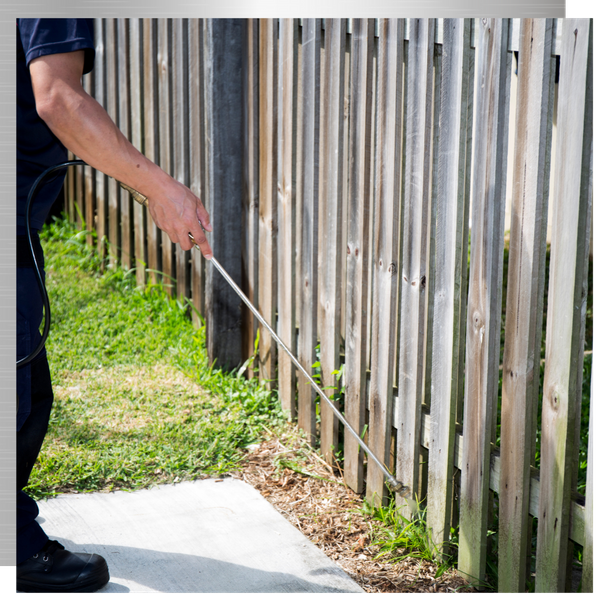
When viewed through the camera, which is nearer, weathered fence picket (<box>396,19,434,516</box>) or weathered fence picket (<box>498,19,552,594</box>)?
weathered fence picket (<box>498,19,552,594</box>)

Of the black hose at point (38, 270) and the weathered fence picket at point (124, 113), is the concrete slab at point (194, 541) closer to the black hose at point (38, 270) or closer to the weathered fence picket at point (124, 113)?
the black hose at point (38, 270)

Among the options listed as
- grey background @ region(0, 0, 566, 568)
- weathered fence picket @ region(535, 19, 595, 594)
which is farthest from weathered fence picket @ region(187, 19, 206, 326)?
weathered fence picket @ region(535, 19, 595, 594)

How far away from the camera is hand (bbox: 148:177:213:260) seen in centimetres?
244

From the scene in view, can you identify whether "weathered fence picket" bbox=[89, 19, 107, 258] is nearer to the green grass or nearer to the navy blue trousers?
the green grass

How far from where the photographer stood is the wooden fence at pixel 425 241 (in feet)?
7.41

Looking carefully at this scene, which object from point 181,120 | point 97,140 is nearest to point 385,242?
point 97,140

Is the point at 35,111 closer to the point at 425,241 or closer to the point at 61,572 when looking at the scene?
the point at 425,241

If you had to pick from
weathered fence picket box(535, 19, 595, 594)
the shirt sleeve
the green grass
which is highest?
the shirt sleeve

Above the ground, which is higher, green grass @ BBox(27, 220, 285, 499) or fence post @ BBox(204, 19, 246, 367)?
fence post @ BBox(204, 19, 246, 367)

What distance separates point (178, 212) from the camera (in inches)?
96.7

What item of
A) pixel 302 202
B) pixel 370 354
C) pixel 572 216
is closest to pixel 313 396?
pixel 370 354

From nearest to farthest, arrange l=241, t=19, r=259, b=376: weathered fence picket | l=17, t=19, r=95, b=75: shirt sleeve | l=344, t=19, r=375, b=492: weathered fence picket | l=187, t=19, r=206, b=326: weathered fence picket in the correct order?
1. l=17, t=19, r=95, b=75: shirt sleeve
2. l=344, t=19, r=375, b=492: weathered fence picket
3. l=241, t=19, r=259, b=376: weathered fence picket
4. l=187, t=19, r=206, b=326: weathered fence picket

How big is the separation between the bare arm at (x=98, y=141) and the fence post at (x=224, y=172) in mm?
1520

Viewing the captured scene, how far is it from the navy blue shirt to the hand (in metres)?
0.41
